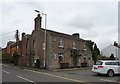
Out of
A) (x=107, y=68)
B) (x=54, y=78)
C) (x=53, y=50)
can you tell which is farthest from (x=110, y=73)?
(x=53, y=50)

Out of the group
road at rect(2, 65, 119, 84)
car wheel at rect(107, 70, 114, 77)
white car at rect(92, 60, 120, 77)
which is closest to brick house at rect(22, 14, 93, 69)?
road at rect(2, 65, 119, 84)

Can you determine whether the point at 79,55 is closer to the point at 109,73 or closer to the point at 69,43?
the point at 69,43

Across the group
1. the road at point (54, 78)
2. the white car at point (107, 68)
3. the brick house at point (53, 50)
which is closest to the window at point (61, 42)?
the brick house at point (53, 50)

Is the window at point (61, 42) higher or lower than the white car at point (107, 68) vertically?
higher

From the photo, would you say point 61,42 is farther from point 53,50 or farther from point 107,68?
point 107,68

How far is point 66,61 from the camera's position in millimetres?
26703

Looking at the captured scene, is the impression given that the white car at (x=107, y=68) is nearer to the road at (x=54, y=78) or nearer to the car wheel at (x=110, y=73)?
the car wheel at (x=110, y=73)

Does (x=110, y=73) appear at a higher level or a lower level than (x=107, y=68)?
lower

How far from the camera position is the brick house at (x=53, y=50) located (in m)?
24.5

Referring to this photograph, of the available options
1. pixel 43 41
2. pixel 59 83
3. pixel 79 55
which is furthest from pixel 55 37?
pixel 59 83

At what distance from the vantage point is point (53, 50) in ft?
81.3

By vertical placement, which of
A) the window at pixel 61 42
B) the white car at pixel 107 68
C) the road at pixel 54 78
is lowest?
the road at pixel 54 78

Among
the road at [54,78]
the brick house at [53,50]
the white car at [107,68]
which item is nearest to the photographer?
the road at [54,78]

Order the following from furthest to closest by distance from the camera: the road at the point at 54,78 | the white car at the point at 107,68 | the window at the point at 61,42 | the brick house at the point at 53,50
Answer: the window at the point at 61,42
the brick house at the point at 53,50
the white car at the point at 107,68
the road at the point at 54,78
